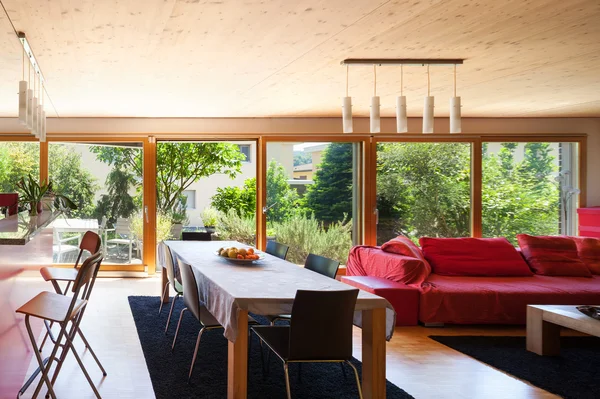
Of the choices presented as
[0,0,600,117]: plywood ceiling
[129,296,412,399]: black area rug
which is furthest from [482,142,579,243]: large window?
[129,296,412,399]: black area rug

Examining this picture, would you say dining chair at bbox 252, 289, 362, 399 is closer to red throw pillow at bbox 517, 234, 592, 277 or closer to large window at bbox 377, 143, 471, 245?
red throw pillow at bbox 517, 234, 592, 277

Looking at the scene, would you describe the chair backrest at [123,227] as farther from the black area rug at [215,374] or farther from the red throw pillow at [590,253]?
the red throw pillow at [590,253]

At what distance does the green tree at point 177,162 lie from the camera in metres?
8.48

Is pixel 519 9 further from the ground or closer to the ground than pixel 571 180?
further from the ground

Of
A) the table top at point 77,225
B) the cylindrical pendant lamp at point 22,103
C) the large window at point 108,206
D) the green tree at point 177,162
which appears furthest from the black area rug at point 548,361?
the table top at point 77,225

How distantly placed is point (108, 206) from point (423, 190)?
4.92 metres

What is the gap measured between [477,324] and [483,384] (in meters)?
1.83

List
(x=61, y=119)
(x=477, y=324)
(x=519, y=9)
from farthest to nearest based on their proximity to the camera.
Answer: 1. (x=61, y=119)
2. (x=477, y=324)
3. (x=519, y=9)

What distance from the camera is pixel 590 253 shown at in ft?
21.2

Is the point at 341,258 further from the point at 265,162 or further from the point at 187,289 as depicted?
the point at 187,289

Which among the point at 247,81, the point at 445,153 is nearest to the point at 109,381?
the point at 247,81

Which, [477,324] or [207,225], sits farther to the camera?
[207,225]

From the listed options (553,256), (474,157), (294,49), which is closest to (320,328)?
(294,49)

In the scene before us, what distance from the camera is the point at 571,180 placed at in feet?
28.0
